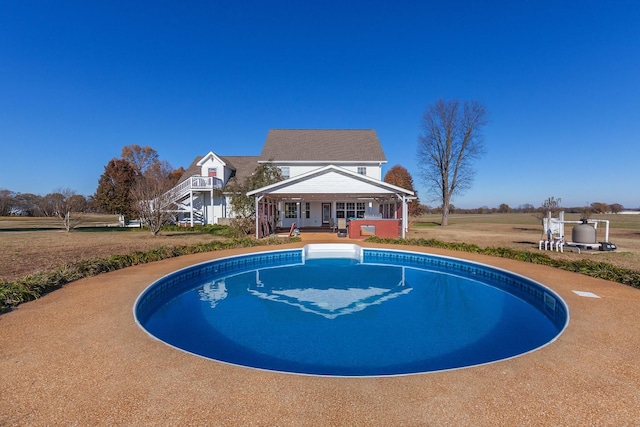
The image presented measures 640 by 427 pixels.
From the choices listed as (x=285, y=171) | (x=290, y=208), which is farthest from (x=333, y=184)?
(x=285, y=171)

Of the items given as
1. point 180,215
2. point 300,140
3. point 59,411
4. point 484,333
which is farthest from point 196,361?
point 180,215

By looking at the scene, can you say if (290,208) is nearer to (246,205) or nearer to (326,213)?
(326,213)

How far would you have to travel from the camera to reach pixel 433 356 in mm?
5273

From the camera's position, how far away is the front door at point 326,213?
25547 mm

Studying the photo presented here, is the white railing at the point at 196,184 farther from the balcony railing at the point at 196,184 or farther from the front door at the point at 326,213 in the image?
the front door at the point at 326,213

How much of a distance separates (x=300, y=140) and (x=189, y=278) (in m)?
19.4

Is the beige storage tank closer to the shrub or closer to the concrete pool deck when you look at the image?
the concrete pool deck

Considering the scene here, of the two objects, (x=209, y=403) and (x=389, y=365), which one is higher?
(x=209, y=403)

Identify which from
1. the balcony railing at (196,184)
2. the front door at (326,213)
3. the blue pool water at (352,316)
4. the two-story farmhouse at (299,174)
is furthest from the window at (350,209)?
the blue pool water at (352,316)

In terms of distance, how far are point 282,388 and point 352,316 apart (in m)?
3.91

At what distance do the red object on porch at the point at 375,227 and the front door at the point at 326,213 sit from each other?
7.36 m

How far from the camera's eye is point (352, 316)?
725cm

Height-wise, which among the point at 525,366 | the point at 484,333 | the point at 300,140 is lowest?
the point at 484,333

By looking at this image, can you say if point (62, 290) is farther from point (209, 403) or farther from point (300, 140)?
point (300, 140)
